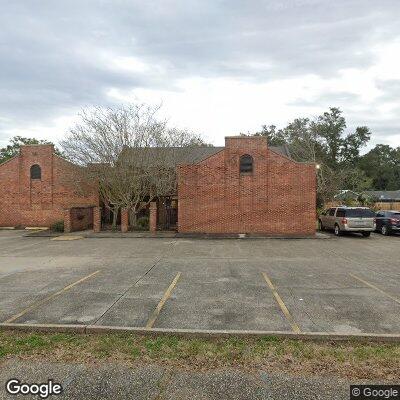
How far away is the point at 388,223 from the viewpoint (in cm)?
2214

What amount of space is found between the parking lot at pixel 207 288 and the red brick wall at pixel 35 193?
40.5 ft

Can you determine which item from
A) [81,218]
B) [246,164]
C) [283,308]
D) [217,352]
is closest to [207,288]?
[283,308]

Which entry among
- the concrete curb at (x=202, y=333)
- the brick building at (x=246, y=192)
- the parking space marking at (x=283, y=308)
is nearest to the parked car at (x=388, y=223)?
the brick building at (x=246, y=192)

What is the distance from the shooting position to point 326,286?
339 inches

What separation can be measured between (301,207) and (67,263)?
14366 mm

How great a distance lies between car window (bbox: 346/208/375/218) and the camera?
67.2 ft

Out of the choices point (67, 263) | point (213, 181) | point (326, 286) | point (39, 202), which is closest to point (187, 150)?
point (213, 181)

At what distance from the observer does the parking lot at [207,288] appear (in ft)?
20.2

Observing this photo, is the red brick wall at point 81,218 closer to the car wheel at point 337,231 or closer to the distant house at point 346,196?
the car wheel at point 337,231

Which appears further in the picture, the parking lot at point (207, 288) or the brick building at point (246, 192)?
the brick building at point (246, 192)

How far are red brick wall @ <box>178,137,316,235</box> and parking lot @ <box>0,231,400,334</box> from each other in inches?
243
